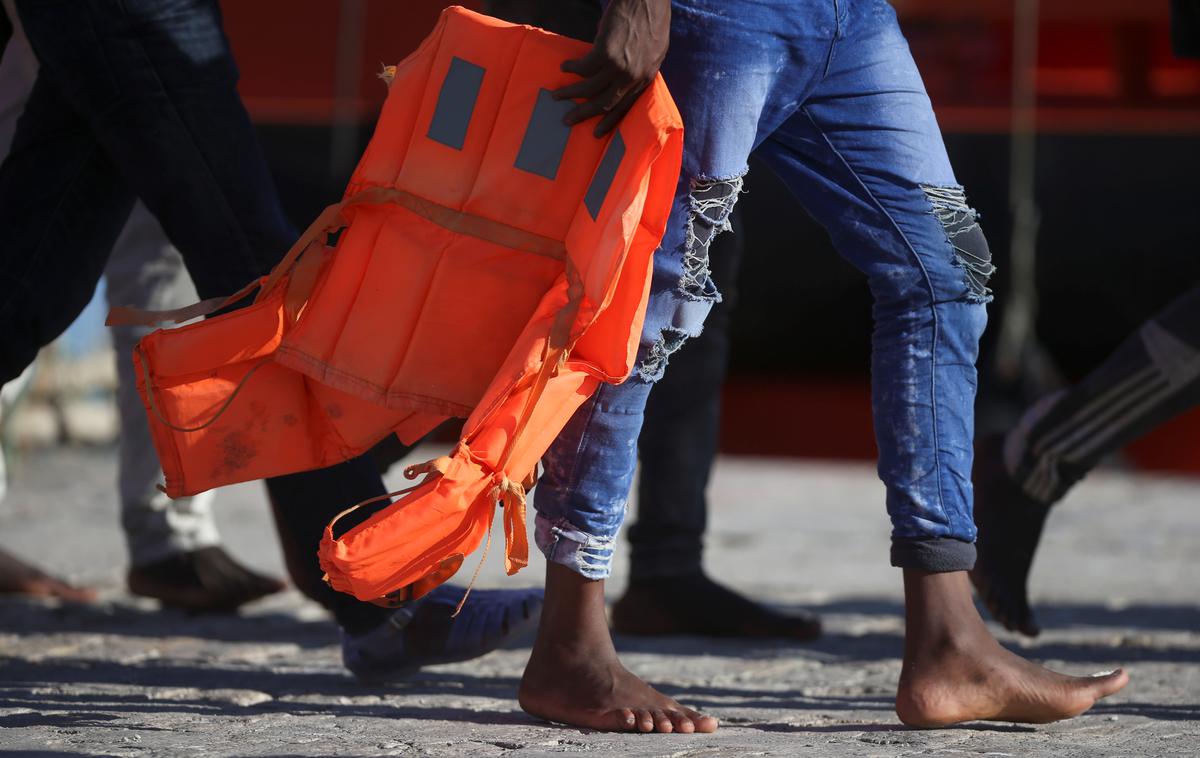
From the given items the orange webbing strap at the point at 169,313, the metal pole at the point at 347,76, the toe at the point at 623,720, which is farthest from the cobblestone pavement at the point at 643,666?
the metal pole at the point at 347,76

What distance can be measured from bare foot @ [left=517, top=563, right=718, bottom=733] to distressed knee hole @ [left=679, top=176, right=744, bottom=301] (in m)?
0.43

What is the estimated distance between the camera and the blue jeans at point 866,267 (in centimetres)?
194

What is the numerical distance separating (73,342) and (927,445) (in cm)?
464

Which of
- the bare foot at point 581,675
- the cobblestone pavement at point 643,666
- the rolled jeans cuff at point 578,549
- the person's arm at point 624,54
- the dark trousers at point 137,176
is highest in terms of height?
the person's arm at point 624,54

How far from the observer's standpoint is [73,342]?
588cm

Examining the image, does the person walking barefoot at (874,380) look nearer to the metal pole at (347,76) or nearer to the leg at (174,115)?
the leg at (174,115)

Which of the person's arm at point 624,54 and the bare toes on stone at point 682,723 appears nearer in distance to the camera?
the person's arm at point 624,54

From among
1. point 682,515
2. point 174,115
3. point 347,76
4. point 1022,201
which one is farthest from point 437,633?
point 347,76

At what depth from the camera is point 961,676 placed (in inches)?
77.9

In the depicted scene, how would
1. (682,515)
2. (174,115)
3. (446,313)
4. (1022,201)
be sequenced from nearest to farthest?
(446,313) < (174,115) < (682,515) < (1022,201)

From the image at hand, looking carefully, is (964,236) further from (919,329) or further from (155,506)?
(155,506)

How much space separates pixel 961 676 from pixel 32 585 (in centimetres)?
209

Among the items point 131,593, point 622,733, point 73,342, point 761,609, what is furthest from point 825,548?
point 73,342

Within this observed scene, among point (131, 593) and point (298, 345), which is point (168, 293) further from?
point (298, 345)
